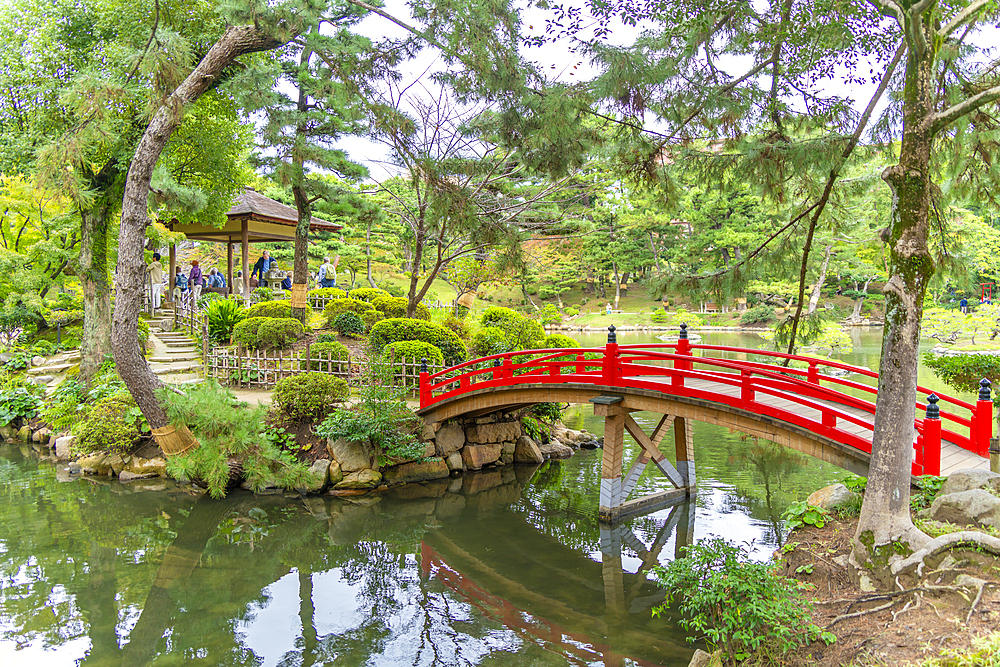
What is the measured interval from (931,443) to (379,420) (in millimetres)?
7854

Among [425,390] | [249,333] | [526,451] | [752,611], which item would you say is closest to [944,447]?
[752,611]

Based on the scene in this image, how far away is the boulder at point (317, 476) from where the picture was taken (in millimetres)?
10680

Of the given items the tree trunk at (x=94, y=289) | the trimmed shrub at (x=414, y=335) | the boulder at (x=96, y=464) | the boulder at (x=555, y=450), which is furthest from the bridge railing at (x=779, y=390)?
the tree trunk at (x=94, y=289)

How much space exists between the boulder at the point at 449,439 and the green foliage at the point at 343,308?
5.91 metres

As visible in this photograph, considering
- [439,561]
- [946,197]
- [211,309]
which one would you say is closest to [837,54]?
[946,197]

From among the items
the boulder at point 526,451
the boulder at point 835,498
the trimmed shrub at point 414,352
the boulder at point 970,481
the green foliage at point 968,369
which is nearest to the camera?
the boulder at point 970,481

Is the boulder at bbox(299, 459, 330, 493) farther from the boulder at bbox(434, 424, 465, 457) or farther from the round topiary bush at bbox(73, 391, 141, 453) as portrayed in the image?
the round topiary bush at bbox(73, 391, 141, 453)

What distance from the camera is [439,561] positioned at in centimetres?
866

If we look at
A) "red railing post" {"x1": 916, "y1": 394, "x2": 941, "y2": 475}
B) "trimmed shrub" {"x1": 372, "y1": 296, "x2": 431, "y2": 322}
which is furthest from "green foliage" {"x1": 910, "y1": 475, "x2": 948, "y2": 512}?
"trimmed shrub" {"x1": 372, "y1": 296, "x2": 431, "y2": 322}

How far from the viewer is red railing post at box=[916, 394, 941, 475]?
616cm

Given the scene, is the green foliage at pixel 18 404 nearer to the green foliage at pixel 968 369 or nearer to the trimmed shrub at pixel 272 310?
the trimmed shrub at pixel 272 310

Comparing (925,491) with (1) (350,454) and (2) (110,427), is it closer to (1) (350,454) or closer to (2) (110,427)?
(1) (350,454)

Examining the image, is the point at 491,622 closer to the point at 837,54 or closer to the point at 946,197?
the point at 946,197

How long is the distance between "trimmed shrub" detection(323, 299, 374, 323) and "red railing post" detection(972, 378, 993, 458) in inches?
540
